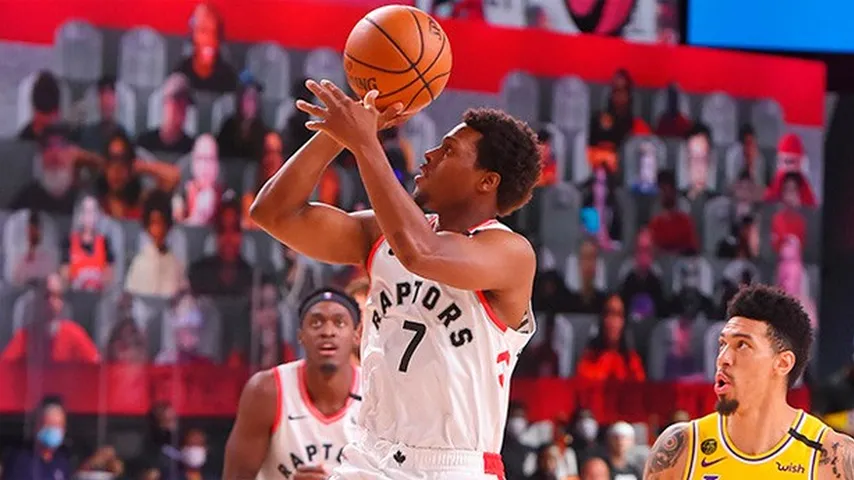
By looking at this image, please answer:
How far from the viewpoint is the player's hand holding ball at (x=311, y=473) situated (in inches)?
209

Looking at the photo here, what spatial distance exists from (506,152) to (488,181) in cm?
10

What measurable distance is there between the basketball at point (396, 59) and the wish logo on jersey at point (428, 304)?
1.63 ft

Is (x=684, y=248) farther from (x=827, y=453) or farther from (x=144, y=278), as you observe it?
(x=827, y=453)

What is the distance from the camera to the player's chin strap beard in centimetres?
468

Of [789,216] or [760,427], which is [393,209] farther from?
[789,216]

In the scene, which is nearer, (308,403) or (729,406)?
(729,406)

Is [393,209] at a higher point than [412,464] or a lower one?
A: higher

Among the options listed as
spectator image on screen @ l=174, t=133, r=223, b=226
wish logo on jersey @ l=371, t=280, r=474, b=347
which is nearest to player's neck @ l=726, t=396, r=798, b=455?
wish logo on jersey @ l=371, t=280, r=474, b=347

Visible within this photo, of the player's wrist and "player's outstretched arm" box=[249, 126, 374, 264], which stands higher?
the player's wrist

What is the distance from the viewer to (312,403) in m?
5.94

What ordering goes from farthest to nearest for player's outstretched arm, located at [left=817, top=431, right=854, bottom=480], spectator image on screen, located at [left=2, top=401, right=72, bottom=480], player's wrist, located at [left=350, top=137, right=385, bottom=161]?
spectator image on screen, located at [left=2, top=401, right=72, bottom=480]
player's outstretched arm, located at [left=817, top=431, right=854, bottom=480]
player's wrist, located at [left=350, top=137, right=385, bottom=161]

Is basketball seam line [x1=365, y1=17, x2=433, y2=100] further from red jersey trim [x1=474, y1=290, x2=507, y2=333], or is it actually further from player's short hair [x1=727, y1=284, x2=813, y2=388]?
player's short hair [x1=727, y1=284, x2=813, y2=388]

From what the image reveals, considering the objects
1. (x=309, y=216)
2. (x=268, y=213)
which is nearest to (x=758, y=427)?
(x=309, y=216)

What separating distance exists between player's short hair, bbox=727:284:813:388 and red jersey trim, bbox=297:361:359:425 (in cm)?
182
